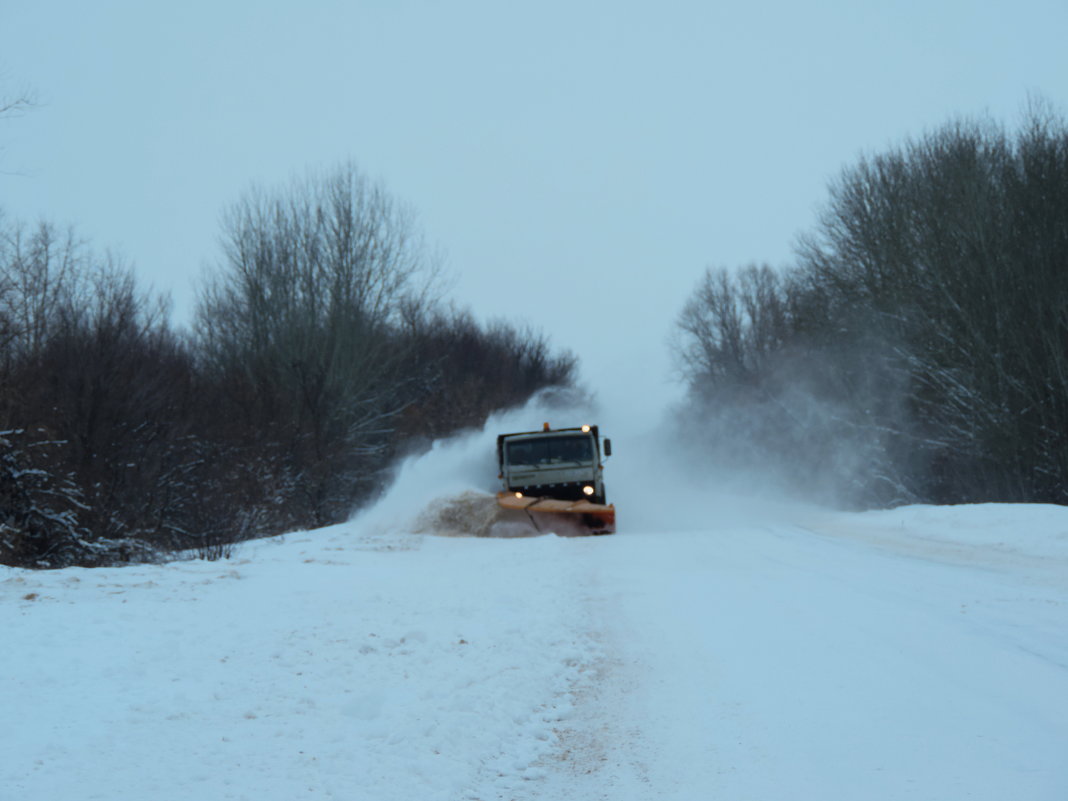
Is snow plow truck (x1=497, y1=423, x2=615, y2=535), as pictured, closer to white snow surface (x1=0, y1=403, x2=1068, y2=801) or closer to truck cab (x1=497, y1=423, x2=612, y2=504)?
truck cab (x1=497, y1=423, x2=612, y2=504)

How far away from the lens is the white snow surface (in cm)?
457

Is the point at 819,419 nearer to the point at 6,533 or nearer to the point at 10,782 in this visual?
the point at 6,533

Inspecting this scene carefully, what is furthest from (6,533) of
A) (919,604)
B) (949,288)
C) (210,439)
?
(949,288)

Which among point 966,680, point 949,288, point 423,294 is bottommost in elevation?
point 966,680

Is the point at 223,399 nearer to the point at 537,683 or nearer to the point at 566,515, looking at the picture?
the point at 566,515

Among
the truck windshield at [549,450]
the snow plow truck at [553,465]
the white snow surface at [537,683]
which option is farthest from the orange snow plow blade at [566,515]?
the white snow surface at [537,683]

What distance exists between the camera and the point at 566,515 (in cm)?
1873

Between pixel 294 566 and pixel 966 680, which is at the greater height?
pixel 294 566

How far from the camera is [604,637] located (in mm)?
8219

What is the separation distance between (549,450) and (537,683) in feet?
47.5

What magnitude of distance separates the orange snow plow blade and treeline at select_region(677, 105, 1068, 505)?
10327mm

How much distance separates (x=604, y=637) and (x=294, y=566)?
5.65 metres

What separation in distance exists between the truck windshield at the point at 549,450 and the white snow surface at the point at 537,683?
28.3ft

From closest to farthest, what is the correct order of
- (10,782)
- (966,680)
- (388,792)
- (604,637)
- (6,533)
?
(10,782) → (388,792) → (966,680) → (604,637) → (6,533)
